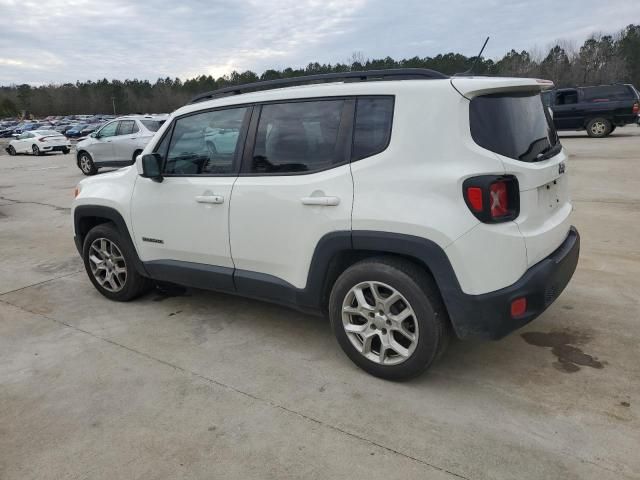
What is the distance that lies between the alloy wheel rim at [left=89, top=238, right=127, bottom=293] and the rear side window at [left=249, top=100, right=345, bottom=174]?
1.82m

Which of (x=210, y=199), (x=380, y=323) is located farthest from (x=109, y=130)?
(x=380, y=323)

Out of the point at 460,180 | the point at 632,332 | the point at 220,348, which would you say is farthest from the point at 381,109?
the point at 632,332

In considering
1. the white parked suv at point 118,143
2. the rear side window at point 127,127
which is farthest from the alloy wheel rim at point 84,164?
the rear side window at point 127,127

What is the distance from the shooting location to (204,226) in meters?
3.69

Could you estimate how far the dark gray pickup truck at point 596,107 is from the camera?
17141mm

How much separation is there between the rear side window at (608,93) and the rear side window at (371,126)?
17737 mm

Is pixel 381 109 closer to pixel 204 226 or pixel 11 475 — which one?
pixel 204 226

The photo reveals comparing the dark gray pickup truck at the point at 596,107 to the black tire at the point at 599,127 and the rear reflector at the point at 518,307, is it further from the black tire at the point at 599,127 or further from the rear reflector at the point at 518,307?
the rear reflector at the point at 518,307

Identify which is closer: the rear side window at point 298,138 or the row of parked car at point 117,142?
the rear side window at point 298,138

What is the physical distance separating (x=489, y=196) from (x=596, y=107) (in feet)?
59.2

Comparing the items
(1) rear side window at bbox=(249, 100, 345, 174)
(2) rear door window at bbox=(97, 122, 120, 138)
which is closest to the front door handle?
(1) rear side window at bbox=(249, 100, 345, 174)

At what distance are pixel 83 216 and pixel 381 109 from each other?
123 inches

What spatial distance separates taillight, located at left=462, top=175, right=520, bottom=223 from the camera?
257 centimetres

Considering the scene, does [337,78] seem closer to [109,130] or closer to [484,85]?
[484,85]
